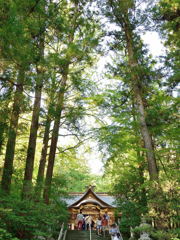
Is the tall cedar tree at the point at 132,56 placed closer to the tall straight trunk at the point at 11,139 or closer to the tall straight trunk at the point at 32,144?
the tall straight trunk at the point at 32,144

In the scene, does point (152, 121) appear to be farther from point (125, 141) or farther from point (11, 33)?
point (11, 33)

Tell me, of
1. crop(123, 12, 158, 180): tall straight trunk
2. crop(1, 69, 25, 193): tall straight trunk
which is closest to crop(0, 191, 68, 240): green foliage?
crop(1, 69, 25, 193): tall straight trunk

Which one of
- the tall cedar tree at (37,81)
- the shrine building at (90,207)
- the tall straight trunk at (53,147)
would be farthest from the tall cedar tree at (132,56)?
the shrine building at (90,207)

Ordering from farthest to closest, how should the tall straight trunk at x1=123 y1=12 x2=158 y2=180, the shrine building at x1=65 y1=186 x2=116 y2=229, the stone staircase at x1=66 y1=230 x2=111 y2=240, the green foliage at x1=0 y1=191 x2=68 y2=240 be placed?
1. the shrine building at x1=65 y1=186 x2=116 y2=229
2. the stone staircase at x1=66 y1=230 x2=111 y2=240
3. the tall straight trunk at x1=123 y1=12 x2=158 y2=180
4. the green foliage at x1=0 y1=191 x2=68 y2=240

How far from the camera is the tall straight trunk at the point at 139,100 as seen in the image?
748 cm

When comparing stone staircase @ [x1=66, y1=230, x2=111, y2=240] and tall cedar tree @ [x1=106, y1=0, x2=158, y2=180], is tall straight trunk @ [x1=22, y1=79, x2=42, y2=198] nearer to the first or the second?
tall cedar tree @ [x1=106, y1=0, x2=158, y2=180]

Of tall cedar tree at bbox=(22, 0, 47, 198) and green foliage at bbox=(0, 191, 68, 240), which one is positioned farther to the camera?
tall cedar tree at bbox=(22, 0, 47, 198)

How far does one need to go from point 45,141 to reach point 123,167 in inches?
173

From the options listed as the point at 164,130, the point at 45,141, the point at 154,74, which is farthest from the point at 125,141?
the point at 45,141

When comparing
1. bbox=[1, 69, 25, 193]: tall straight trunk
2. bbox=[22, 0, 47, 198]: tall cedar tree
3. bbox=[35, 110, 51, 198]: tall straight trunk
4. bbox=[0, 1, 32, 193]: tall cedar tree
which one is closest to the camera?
bbox=[0, 1, 32, 193]: tall cedar tree

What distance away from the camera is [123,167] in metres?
11.6

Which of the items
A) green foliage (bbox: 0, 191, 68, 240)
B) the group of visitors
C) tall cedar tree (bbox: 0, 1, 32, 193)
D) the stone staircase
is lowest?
the stone staircase

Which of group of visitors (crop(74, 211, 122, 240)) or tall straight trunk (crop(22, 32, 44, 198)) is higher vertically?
tall straight trunk (crop(22, 32, 44, 198))

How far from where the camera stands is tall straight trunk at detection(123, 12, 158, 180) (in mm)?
7477
